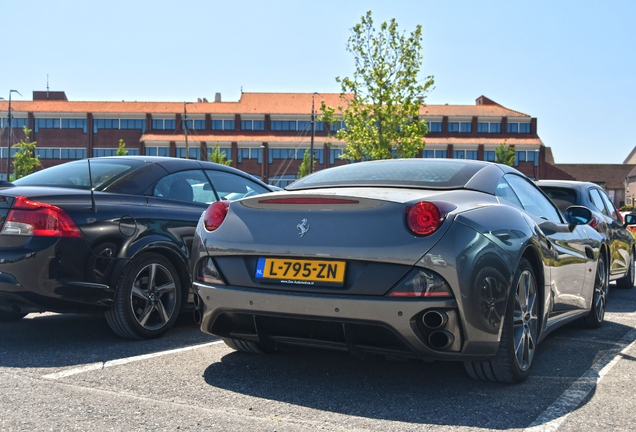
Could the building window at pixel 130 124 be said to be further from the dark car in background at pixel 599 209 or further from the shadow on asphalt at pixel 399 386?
the shadow on asphalt at pixel 399 386

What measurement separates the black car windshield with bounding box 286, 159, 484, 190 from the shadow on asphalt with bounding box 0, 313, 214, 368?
5.34 ft

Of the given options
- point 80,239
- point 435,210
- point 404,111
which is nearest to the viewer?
point 435,210

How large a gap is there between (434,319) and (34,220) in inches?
111

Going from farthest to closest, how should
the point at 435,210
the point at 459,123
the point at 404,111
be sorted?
1. the point at 459,123
2. the point at 404,111
3. the point at 435,210

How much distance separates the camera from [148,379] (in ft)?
11.6

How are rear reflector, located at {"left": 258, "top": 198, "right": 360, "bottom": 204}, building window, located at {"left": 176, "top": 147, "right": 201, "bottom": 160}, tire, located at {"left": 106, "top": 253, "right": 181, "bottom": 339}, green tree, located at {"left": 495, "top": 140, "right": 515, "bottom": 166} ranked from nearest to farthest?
rear reflector, located at {"left": 258, "top": 198, "right": 360, "bottom": 204}
tire, located at {"left": 106, "top": 253, "right": 181, "bottom": 339}
green tree, located at {"left": 495, "top": 140, "right": 515, "bottom": 166}
building window, located at {"left": 176, "top": 147, "right": 201, "bottom": 160}

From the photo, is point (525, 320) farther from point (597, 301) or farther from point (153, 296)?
point (153, 296)

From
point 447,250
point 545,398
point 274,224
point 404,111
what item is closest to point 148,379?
point 274,224

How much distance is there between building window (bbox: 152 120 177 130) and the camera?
69000 mm

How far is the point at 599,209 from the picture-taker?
26.1 ft

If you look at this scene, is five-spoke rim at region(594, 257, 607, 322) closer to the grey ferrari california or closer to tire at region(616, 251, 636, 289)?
the grey ferrari california

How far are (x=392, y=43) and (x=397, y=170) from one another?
27318 mm

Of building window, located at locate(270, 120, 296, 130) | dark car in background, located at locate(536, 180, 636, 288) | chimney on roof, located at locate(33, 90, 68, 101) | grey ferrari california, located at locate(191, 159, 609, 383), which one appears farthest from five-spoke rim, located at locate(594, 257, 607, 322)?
chimney on roof, located at locate(33, 90, 68, 101)

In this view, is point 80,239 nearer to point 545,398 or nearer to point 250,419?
point 250,419
